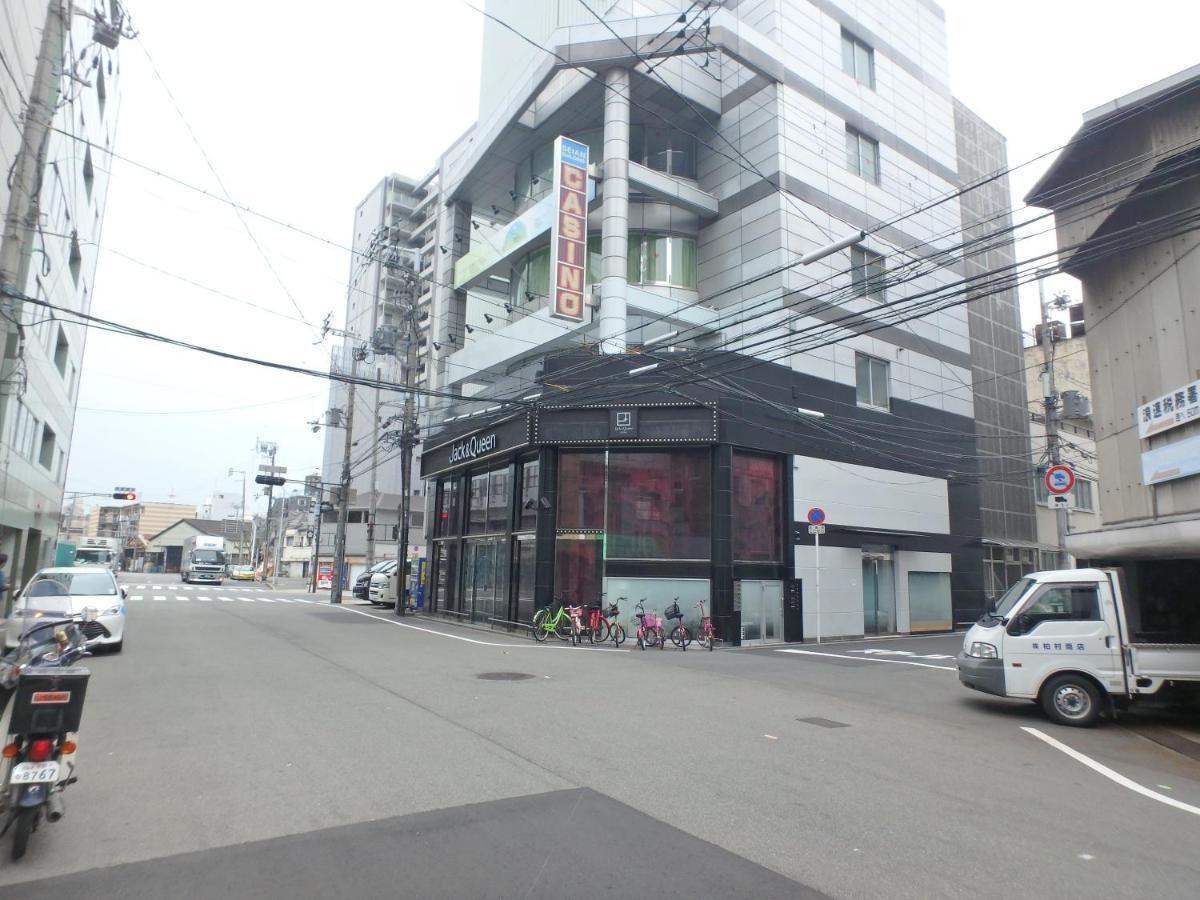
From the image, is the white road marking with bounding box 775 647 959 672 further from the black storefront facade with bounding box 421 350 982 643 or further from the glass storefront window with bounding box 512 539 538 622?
the glass storefront window with bounding box 512 539 538 622

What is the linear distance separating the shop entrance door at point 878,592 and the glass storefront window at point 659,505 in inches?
291

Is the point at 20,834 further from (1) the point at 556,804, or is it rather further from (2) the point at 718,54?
(2) the point at 718,54

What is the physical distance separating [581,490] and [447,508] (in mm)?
10115

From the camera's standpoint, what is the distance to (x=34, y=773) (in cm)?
438

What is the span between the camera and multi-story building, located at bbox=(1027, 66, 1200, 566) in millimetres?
10320

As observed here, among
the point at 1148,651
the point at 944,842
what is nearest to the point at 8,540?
the point at 944,842

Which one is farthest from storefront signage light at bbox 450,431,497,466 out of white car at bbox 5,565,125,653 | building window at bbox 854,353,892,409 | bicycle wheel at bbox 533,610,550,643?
building window at bbox 854,353,892,409

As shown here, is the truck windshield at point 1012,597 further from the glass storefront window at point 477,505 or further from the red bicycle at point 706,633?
the glass storefront window at point 477,505

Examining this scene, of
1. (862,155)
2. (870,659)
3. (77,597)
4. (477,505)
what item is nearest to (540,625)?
(477,505)

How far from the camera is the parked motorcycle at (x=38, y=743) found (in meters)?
4.37

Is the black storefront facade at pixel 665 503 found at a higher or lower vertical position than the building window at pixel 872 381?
lower

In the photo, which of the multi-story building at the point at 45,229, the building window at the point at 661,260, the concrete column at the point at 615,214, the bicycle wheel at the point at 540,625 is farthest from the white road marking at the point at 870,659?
the multi-story building at the point at 45,229

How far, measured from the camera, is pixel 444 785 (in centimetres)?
594

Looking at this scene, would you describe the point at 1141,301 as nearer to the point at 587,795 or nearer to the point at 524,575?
the point at 587,795
